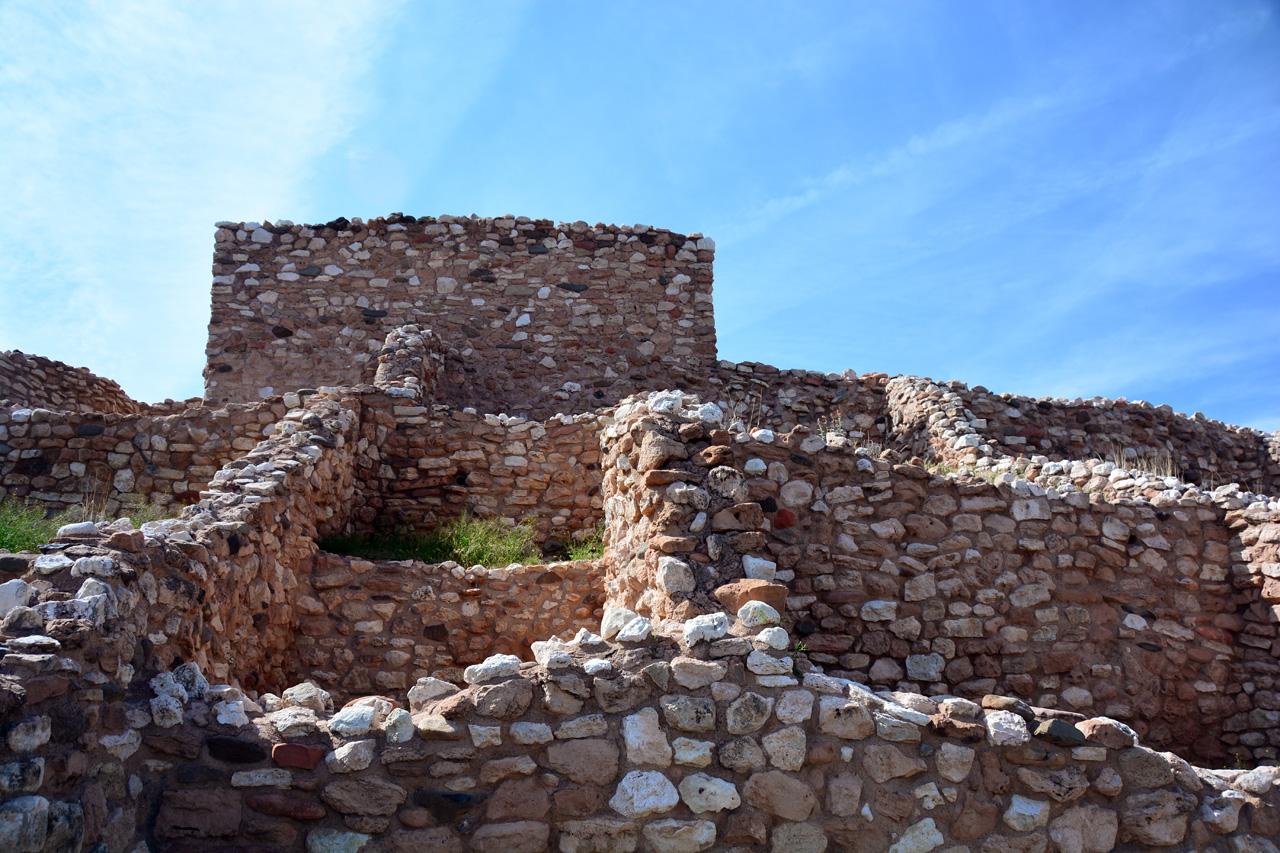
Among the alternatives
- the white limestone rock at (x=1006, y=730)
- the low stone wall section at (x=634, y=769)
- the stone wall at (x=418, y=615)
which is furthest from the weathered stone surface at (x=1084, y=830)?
the stone wall at (x=418, y=615)

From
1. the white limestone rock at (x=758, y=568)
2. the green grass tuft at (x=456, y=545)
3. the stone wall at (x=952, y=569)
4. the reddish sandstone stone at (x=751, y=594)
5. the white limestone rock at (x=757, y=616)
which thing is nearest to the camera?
the white limestone rock at (x=757, y=616)

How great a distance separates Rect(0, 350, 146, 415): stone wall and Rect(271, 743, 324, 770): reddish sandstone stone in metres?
9.60

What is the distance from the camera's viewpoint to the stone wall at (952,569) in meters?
6.20

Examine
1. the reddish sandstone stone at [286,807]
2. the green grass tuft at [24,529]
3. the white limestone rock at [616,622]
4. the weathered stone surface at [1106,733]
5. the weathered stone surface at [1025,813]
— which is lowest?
the weathered stone surface at [1025,813]

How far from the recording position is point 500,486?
916cm

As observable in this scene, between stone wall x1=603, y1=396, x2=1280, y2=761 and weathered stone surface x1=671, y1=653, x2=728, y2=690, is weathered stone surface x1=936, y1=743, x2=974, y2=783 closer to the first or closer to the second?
weathered stone surface x1=671, y1=653, x2=728, y2=690

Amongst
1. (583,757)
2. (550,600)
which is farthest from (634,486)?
(583,757)

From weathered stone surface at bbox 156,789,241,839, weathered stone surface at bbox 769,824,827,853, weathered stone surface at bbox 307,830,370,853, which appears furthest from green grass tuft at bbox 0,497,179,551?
weathered stone surface at bbox 769,824,827,853

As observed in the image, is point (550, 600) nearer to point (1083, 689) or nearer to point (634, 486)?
point (634, 486)

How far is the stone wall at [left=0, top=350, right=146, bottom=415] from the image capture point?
12102 mm

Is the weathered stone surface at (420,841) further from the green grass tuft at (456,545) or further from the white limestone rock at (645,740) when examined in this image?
the green grass tuft at (456,545)

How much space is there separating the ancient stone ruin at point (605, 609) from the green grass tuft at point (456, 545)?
0.85 feet

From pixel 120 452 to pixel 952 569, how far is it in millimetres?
7533

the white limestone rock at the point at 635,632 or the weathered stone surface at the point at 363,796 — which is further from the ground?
the white limestone rock at the point at 635,632
